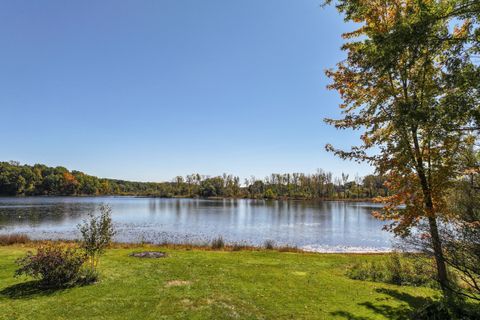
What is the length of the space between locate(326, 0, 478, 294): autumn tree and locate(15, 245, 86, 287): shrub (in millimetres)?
8970

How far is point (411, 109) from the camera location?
581 centimetres

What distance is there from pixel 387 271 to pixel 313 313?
579 centimetres

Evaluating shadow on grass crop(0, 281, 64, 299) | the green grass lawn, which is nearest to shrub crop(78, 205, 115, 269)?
the green grass lawn

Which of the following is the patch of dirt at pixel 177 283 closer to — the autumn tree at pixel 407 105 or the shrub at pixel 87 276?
A: the shrub at pixel 87 276

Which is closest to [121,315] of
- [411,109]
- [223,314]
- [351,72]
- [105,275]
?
[223,314]

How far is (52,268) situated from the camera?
849cm

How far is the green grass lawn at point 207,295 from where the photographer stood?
6973 millimetres

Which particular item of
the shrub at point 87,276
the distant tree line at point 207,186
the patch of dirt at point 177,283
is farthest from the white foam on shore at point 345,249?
the distant tree line at point 207,186

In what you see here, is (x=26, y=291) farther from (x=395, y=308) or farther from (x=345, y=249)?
(x=345, y=249)

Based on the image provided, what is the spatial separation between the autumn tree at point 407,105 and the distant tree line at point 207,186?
102m

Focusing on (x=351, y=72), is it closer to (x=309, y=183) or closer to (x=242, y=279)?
(x=242, y=279)

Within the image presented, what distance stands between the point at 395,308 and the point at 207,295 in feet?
16.5

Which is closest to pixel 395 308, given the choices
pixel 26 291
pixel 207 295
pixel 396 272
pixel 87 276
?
pixel 396 272

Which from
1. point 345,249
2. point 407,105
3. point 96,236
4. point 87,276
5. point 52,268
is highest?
point 407,105
